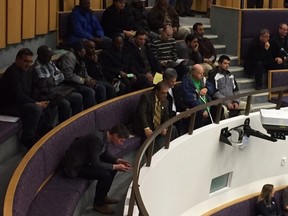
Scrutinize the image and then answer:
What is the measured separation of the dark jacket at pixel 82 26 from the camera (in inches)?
304

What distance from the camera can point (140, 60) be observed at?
24.5 ft

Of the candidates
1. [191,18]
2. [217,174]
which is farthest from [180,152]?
[191,18]

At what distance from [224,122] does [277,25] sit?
3.54 meters

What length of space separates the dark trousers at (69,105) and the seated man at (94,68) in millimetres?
582

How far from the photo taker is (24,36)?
725 cm

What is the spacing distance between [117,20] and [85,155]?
3.53 m

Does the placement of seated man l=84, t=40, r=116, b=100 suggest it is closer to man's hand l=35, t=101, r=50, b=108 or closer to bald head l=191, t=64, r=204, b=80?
bald head l=191, t=64, r=204, b=80

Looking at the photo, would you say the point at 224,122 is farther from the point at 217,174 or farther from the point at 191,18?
the point at 191,18

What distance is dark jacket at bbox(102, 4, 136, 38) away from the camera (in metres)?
8.27

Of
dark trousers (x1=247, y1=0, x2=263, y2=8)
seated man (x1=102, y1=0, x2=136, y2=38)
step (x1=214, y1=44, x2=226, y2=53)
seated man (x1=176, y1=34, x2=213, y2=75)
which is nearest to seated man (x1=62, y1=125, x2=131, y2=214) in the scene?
seated man (x1=176, y1=34, x2=213, y2=75)

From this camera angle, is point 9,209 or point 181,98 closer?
point 9,209

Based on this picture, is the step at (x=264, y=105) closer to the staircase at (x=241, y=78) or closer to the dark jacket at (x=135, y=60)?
the staircase at (x=241, y=78)

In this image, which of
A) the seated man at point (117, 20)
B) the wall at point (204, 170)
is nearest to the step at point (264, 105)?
the wall at point (204, 170)

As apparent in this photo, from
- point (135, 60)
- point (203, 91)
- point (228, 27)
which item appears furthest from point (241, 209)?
point (228, 27)
